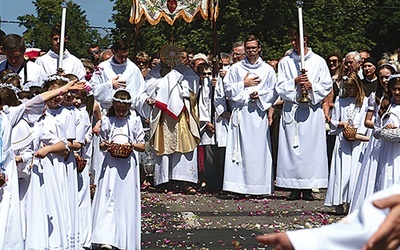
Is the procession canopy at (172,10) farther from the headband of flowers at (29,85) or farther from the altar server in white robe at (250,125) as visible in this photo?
the headband of flowers at (29,85)

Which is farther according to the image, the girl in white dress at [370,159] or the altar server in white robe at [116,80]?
the altar server in white robe at [116,80]

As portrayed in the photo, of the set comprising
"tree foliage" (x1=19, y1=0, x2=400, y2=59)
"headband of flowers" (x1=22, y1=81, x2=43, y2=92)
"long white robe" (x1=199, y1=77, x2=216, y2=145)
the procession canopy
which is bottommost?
"headband of flowers" (x1=22, y1=81, x2=43, y2=92)

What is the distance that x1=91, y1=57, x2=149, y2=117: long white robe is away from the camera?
12453 mm

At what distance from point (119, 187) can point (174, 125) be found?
18.2 feet

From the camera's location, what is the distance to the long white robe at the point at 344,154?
11867 millimetres

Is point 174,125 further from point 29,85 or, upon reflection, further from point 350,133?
point 29,85

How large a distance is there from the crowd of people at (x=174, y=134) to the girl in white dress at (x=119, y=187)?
0.04ft

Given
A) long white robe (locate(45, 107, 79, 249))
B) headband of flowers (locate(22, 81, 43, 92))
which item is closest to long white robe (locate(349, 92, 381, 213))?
long white robe (locate(45, 107, 79, 249))

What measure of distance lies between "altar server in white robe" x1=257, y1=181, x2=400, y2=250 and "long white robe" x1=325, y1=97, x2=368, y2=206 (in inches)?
350

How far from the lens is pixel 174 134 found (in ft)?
48.1

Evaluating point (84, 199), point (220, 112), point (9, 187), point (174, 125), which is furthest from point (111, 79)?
point (9, 187)

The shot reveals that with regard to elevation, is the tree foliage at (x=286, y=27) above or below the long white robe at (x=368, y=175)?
above

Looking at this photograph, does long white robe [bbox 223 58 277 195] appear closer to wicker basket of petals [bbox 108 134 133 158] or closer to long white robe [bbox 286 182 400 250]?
wicker basket of petals [bbox 108 134 133 158]

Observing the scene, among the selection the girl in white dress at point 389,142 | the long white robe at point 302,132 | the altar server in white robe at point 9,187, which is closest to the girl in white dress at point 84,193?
the altar server in white robe at point 9,187
